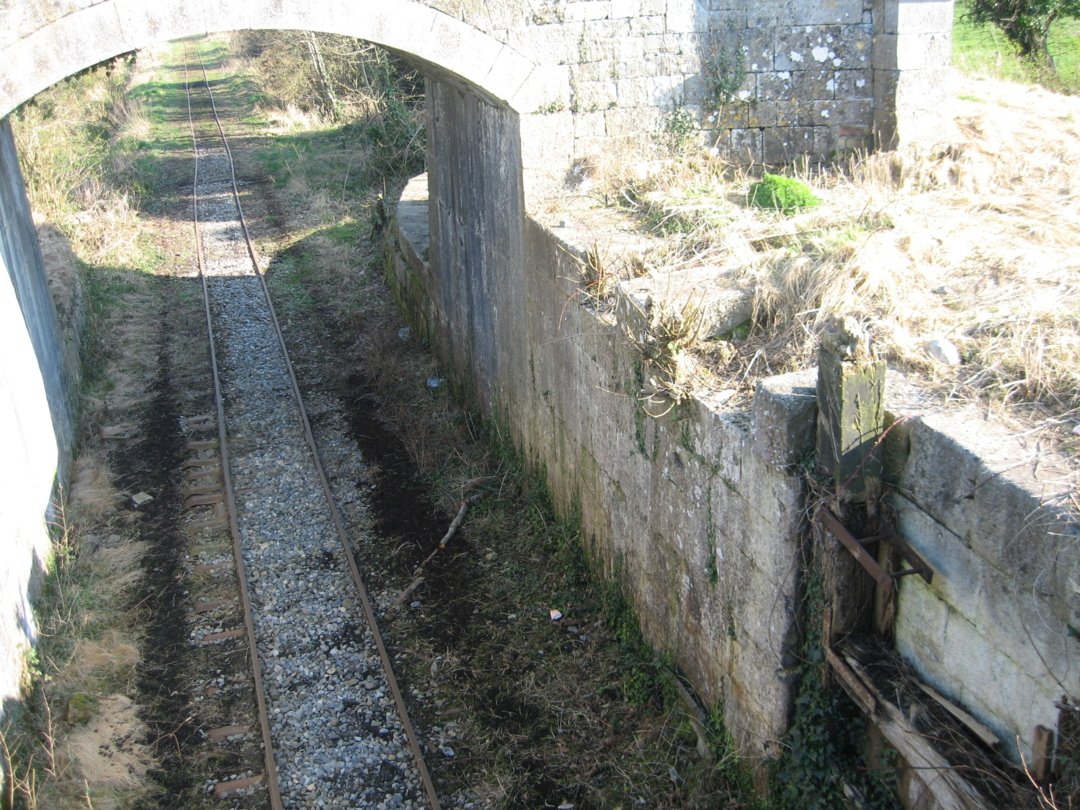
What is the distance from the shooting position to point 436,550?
873 cm

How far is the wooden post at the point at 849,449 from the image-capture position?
4.18 metres

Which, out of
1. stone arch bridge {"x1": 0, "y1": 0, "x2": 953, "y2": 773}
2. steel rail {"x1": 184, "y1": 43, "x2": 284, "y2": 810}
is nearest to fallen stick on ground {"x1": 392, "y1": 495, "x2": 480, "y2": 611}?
stone arch bridge {"x1": 0, "y1": 0, "x2": 953, "y2": 773}

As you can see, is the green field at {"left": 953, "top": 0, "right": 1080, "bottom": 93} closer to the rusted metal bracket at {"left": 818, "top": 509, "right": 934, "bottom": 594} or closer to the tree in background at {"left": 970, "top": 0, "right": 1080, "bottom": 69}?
the tree in background at {"left": 970, "top": 0, "right": 1080, "bottom": 69}

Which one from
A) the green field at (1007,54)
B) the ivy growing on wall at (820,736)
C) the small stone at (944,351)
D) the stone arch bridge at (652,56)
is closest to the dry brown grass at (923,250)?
the small stone at (944,351)

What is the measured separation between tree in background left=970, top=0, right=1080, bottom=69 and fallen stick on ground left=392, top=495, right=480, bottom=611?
11.7m

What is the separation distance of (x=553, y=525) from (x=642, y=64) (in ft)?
13.8

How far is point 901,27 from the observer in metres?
8.67

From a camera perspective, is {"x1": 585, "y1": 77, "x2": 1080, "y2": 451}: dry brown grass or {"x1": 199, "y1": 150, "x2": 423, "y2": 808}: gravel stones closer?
{"x1": 585, "y1": 77, "x2": 1080, "y2": 451}: dry brown grass

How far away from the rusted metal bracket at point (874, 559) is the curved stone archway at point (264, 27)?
5314 millimetres

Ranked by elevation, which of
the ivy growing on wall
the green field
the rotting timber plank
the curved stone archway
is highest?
the curved stone archway

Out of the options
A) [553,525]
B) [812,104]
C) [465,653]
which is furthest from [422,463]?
[812,104]

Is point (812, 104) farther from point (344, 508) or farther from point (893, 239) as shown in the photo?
point (344, 508)

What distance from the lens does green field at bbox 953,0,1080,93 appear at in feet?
43.7

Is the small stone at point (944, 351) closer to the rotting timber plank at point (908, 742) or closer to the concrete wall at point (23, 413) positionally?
the rotting timber plank at point (908, 742)
